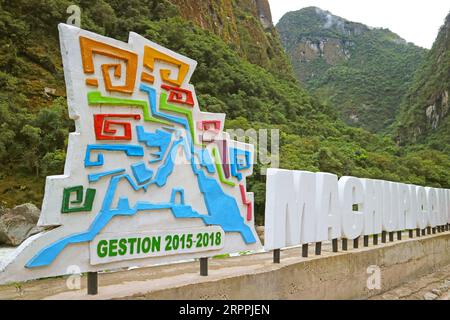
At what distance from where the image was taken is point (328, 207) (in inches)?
285

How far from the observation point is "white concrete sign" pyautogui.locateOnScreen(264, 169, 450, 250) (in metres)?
5.98

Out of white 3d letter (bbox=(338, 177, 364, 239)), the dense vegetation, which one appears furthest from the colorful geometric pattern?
the dense vegetation

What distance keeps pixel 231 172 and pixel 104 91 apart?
1.90 metres

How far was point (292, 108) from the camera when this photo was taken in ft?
123

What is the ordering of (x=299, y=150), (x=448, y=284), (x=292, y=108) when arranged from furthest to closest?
(x=292, y=108) < (x=299, y=150) < (x=448, y=284)

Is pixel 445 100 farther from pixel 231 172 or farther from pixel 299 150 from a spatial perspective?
pixel 231 172

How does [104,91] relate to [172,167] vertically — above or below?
above

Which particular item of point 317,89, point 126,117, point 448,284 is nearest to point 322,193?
point 126,117

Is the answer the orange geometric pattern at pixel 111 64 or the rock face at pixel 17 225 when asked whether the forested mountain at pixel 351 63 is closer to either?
the rock face at pixel 17 225

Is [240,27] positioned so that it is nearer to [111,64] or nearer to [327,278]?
[327,278]

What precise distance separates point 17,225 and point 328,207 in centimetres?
1054

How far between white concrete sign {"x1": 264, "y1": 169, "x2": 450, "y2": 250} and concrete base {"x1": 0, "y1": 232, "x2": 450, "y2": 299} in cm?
34
